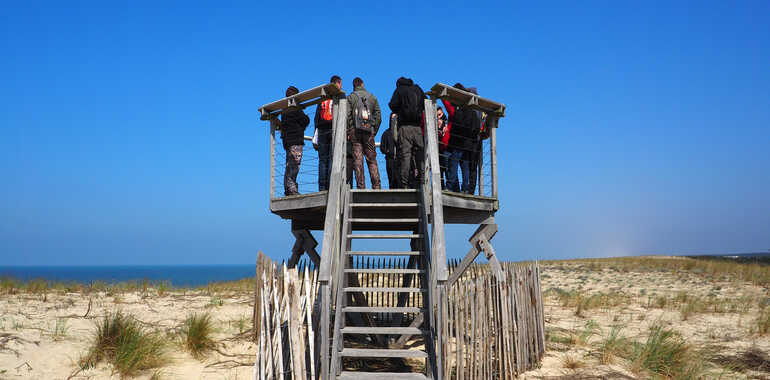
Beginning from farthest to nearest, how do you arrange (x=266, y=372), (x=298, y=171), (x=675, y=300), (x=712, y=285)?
(x=712, y=285) → (x=675, y=300) → (x=298, y=171) → (x=266, y=372)

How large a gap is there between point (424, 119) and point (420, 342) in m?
4.29

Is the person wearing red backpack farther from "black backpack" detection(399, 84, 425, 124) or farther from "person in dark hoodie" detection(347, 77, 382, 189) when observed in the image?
"black backpack" detection(399, 84, 425, 124)

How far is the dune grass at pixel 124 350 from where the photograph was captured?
7241mm

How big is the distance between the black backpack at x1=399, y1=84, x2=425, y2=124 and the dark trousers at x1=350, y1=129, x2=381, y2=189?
2.45 feet

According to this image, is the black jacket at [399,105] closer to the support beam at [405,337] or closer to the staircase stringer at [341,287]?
the staircase stringer at [341,287]

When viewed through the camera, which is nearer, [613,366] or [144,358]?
[144,358]

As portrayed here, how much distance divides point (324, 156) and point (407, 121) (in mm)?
1601

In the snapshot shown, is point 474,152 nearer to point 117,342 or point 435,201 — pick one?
point 435,201

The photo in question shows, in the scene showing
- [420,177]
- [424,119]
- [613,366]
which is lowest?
[613,366]

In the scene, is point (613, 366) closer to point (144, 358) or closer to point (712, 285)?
point (144, 358)

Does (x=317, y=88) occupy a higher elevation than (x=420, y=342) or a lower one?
higher

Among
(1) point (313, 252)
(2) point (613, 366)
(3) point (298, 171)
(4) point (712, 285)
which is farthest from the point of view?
(4) point (712, 285)

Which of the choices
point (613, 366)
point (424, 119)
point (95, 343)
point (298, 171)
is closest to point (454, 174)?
point (424, 119)

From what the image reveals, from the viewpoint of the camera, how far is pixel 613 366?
791 centimetres
